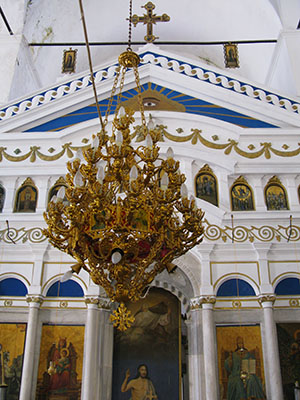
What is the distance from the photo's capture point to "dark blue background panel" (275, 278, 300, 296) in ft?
27.7

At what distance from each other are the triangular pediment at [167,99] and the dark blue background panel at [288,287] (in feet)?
10.3

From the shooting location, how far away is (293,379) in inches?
308

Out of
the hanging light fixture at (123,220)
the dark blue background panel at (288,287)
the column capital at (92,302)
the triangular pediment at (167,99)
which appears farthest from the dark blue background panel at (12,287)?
the dark blue background panel at (288,287)

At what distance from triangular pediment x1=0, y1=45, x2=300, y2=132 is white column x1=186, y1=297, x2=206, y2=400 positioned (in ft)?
12.7

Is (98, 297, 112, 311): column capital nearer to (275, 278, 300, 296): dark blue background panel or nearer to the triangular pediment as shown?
(275, 278, 300, 296): dark blue background panel

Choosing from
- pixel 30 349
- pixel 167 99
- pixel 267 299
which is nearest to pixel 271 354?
pixel 267 299

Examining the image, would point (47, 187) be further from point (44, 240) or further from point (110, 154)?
point (110, 154)

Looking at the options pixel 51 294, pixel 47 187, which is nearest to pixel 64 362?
pixel 51 294

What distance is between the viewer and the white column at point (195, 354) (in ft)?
26.5

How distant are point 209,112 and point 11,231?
4.59 metres

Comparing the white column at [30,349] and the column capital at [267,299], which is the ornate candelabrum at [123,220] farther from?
the column capital at [267,299]

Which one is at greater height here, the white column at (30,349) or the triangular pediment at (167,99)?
the triangular pediment at (167,99)

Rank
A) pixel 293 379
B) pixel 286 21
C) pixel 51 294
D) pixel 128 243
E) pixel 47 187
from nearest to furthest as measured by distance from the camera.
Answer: pixel 128 243
pixel 293 379
pixel 51 294
pixel 47 187
pixel 286 21

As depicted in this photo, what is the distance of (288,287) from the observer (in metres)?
8.50
